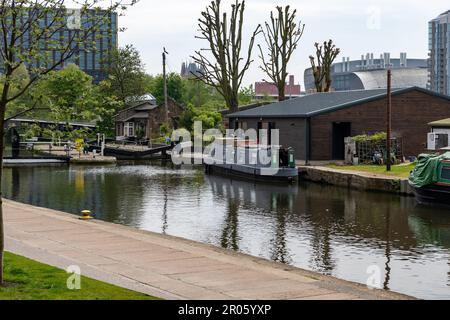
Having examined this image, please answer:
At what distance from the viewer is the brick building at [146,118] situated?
300 feet

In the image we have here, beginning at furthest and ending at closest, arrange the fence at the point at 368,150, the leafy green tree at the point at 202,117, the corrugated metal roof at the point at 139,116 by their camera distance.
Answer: the corrugated metal roof at the point at 139,116 < the leafy green tree at the point at 202,117 < the fence at the point at 368,150

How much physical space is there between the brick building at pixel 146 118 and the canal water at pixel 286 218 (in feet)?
137

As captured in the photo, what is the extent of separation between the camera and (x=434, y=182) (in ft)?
110

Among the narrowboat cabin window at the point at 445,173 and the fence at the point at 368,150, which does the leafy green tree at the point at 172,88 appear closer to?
the fence at the point at 368,150

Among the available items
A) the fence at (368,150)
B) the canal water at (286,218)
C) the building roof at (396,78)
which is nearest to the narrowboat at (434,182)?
the canal water at (286,218)

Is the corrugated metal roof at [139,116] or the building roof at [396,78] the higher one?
the building roof at [396,78]

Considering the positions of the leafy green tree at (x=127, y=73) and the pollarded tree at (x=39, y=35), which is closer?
the pollarded tree at (x=39, y=35)

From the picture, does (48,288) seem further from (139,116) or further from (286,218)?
(139,116)

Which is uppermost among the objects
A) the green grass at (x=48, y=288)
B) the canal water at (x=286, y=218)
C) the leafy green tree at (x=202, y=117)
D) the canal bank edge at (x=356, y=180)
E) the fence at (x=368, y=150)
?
the leafy green tree at (x=202, y=117)

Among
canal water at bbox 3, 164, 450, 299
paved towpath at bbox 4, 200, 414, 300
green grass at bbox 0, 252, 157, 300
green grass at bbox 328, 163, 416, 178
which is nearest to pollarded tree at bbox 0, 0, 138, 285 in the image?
green grass at bbox 0, 252, 157, 300

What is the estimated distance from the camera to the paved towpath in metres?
13.6
